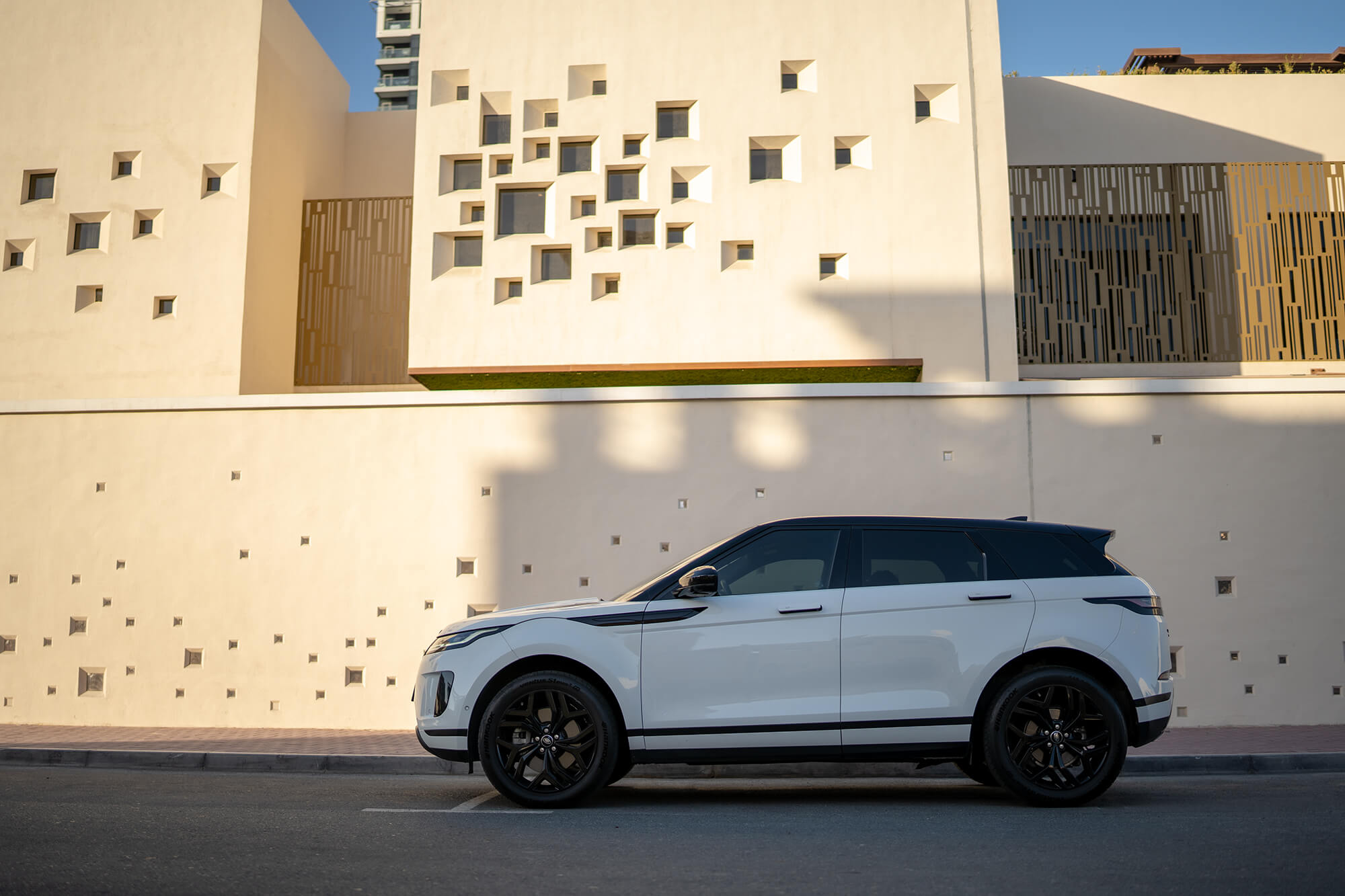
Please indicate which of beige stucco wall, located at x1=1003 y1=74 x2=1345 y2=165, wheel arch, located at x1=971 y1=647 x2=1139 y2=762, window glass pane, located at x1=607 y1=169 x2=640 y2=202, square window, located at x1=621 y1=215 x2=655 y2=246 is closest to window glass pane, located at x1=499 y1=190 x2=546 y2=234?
window glass pane, located at x1=607 y1=169 x2=640 y2=202

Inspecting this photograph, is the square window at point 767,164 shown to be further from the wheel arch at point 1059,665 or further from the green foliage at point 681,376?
the wheel arch at point 1059,665

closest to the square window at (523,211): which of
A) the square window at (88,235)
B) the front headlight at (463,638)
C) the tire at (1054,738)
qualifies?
the square window at (88,235)

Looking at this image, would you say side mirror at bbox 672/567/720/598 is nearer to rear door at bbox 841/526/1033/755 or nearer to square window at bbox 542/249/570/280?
rear door at bbox 841/526/1033/755

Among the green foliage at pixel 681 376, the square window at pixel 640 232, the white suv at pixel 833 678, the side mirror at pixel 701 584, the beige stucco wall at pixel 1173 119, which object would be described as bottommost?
the white suv at pixel 833 678

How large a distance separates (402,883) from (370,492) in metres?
7.70

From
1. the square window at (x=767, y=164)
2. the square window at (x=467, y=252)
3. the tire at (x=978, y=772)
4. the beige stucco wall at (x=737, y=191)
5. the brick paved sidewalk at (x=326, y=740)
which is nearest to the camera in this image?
the tire at (x=978, y=772)

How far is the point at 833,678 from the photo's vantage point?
246 inches

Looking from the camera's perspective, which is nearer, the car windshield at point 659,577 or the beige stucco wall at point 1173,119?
the car windshield at point 659,577

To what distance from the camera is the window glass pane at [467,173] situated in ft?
55.4

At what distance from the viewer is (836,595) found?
6391 millimetres

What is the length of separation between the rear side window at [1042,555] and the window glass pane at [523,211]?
38.1 feet

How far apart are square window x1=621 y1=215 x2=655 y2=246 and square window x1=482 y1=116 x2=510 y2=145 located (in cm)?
236

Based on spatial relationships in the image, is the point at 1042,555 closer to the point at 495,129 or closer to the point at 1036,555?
the point at 1036,555

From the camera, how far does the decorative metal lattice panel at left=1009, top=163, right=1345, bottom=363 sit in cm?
1720
